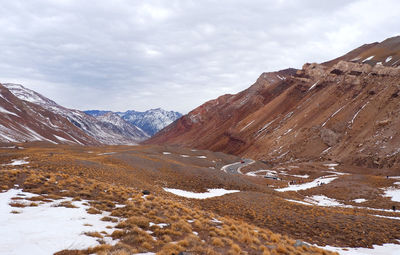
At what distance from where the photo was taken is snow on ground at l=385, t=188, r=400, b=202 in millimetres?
31475

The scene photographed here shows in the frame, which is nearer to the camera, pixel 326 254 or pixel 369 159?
pixel 326 254

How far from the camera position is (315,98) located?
117312 mm

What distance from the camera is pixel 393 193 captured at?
3403 cm

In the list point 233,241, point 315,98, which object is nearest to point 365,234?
point 233,241

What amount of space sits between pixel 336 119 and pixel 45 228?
336 feet

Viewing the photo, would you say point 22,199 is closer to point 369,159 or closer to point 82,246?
point 82,246

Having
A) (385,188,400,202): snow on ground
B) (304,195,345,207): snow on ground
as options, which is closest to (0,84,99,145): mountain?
(304,195,345,207): snow on ground

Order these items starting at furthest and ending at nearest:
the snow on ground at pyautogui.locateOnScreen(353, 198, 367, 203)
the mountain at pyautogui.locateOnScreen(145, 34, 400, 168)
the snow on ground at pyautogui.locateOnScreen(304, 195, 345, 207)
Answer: the mountain at pyautogui.locateOnScreen(145, 34, 400, 168) → the snow on ground at pyautogui.locateOnScreen(353, 198, 367, 203) → the snow on ground at pyautogui.locateOnScreen(304, 195, 345, 207)

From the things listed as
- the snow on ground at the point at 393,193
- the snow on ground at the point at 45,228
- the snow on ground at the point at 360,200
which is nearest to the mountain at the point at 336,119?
the snow on ground at the point at 393,193

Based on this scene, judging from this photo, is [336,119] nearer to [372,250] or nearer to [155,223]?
[372,250]

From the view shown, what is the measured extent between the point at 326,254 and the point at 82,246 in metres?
10.7

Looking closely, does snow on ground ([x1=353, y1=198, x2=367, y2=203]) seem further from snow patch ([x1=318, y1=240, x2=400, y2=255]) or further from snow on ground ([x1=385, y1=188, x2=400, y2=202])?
snow patch ([x1=318, y1=240, x2=400, y2=255])

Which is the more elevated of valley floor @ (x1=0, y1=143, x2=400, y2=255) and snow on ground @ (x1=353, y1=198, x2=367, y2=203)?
valley floor @ (x1=0, y1=143, x2=400, y2=255)

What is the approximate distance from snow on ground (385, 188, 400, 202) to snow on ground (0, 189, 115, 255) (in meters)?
37.0
